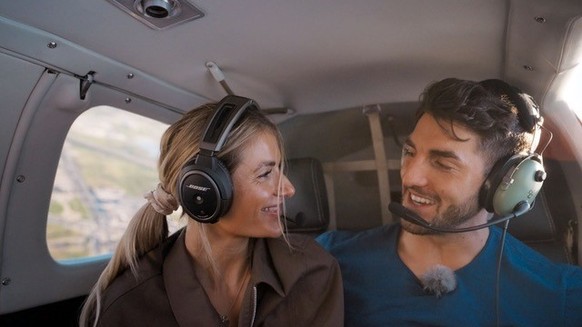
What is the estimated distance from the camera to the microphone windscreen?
55.8 inches

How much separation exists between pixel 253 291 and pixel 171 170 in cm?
44

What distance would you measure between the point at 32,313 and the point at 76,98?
0.83 metres

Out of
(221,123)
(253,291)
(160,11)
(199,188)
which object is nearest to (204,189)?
(199,188)

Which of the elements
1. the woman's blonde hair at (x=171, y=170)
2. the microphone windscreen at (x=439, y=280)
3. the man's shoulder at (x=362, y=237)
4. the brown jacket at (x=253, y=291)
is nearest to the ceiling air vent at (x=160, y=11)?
the woman's blonde hair at (x=171, y=170)

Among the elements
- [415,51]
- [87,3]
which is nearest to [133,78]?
[87,3]

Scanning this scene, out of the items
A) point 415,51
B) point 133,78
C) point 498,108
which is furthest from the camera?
point 133,78

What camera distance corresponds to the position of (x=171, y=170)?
4.63 feet

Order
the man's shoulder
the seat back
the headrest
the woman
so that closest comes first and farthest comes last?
the woman → the seat back → the man's shoulder → the headrest

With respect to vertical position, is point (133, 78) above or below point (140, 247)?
above

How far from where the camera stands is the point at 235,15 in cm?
137

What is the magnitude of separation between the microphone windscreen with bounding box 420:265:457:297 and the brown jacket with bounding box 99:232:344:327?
275mm

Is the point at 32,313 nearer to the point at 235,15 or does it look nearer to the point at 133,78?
the point at 133,78

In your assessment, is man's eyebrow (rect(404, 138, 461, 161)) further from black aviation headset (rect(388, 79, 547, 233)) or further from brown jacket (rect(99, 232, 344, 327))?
brown jacket (rect(99, 232, 344, 327))

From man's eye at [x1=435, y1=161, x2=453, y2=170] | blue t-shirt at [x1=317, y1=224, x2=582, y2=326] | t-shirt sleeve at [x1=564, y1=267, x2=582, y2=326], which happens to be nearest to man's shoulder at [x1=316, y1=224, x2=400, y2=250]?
blue t-shirt at [x1=317, y1=224, x2=582, y2=326]
